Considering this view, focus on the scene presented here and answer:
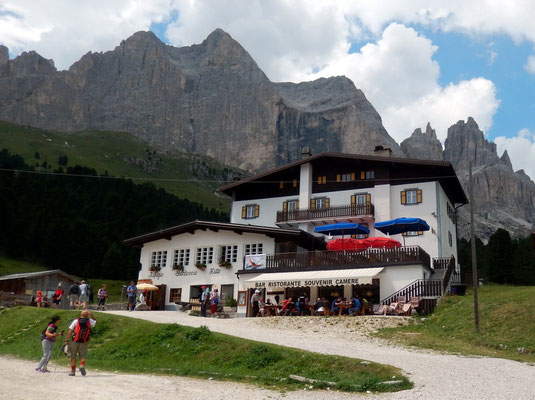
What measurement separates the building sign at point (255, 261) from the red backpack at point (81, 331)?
65.9 ft

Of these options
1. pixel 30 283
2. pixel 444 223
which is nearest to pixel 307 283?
pixel 444 223

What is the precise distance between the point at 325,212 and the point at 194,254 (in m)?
11.1

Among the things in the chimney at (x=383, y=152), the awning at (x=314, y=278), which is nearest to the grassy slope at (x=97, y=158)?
the chimney at (x=383, y=152)

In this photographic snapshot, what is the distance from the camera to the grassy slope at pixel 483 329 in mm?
19422

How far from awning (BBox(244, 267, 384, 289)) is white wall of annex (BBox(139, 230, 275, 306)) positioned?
369 cm

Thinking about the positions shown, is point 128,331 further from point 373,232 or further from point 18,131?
point 18,131

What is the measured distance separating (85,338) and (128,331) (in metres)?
6.12

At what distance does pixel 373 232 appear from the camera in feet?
140

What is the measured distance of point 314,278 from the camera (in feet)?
99.7

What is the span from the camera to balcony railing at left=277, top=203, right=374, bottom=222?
42781 millimetres

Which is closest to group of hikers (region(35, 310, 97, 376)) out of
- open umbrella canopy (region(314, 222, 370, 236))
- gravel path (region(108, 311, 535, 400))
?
gravel path (region(108, 311, 535, 400))

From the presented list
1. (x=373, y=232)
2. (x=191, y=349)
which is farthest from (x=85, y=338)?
(x=373, y=232)

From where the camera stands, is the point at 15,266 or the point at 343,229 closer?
the point at 343,229

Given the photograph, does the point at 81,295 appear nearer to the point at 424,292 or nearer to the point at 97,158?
the point at 424,292
